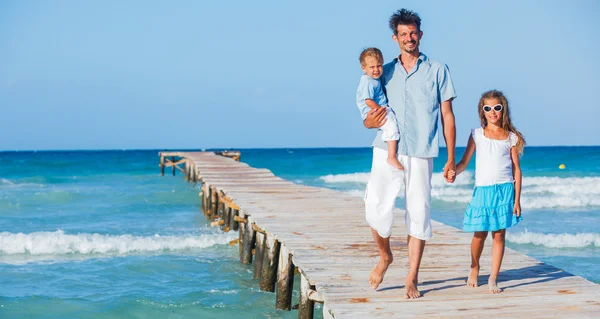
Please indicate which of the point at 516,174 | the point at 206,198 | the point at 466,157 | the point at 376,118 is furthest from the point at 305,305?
the point at 206,198

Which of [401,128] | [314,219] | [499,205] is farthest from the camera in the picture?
[314,219]

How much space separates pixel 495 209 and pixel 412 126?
995 mm

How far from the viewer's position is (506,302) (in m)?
4.71

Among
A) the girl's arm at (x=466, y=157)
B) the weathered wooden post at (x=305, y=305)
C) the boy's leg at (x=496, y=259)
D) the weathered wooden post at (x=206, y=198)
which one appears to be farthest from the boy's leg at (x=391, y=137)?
the weathered wooden post at (x=206, y=198)

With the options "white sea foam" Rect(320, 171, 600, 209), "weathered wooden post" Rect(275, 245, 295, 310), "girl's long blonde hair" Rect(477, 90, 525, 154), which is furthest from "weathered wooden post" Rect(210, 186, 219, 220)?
"girl's long blonde hair" Rect(477, 90, 525, 154)

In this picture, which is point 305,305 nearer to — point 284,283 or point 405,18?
point 284,283

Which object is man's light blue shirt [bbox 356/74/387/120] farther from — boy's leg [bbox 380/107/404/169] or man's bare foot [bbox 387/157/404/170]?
man's bare foot [bbox 387/157/404/170]

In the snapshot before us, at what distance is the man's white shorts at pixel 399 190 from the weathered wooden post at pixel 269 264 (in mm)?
3645

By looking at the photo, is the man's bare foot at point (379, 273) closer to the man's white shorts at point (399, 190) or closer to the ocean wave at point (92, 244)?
the man's white shorts at point (399, 190)

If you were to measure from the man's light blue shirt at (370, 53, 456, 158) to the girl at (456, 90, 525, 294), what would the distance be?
1.86ft

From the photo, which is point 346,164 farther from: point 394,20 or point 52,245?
point 394,20

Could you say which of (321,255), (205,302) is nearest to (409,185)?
(321,255)

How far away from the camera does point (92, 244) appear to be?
1144 centimetres

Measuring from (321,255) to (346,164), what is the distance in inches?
1934
